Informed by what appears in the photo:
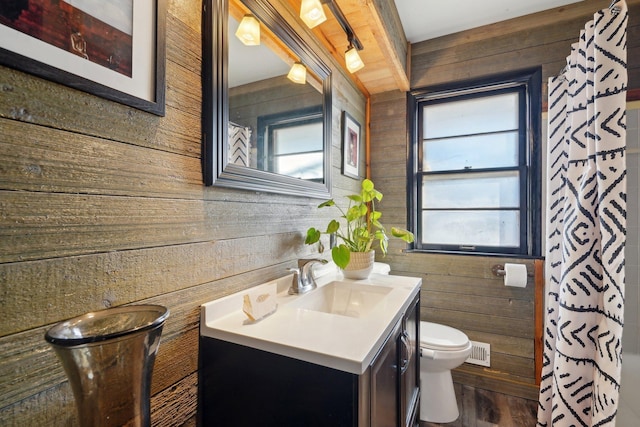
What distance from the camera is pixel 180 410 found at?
0.80m

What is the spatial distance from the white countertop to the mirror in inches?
16.5

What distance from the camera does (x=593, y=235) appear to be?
48.6 inches

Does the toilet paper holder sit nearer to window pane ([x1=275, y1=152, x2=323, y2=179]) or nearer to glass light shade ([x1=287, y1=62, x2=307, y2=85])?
window pane ([x1=275, y1=152, x2=323, y2=179])

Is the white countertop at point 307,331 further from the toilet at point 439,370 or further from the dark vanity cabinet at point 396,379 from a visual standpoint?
the toilet at point 439,370

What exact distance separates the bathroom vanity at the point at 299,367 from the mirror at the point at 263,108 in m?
0.44

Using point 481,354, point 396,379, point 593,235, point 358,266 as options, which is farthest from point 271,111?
point 481,354

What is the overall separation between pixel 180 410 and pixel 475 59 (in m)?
2.55

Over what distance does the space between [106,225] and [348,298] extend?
1.01 meters

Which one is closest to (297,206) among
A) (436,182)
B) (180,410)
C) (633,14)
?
(180,410)

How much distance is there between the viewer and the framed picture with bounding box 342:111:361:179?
1.85m

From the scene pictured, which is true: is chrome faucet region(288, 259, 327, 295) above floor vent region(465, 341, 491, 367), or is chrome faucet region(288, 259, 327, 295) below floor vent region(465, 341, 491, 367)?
above

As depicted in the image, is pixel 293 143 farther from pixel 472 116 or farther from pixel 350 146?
pixel 472 116

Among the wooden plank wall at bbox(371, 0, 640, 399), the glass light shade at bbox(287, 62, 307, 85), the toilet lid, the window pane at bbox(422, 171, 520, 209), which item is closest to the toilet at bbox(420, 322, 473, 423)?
the toilet lid

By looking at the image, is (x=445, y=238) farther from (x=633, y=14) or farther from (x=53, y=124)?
(x=53, y=124)
